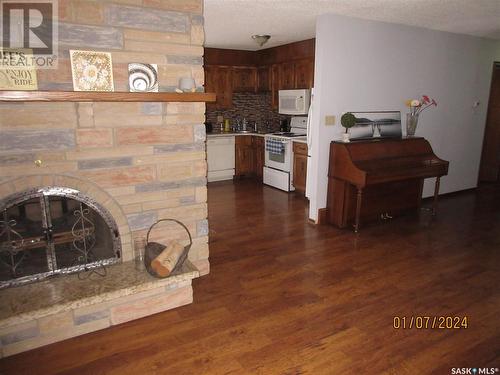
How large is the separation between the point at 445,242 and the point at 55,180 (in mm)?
3659

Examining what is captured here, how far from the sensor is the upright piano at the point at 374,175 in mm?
3943

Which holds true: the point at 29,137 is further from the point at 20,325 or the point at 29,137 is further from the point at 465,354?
the point at 465,354

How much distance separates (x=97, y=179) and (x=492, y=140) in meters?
6.50

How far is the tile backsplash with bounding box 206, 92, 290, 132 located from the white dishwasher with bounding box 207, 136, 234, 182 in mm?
576

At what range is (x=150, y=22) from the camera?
7.88ft

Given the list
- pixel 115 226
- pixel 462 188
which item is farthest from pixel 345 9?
pixel 462 188

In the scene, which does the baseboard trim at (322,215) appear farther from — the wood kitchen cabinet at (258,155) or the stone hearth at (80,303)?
the wood kitchen cabinet at (258,155)

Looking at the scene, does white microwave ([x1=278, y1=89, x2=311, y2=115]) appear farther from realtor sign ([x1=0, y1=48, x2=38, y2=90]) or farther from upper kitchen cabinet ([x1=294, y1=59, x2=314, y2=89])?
realtor sign ([x1=0, y1=48, x2=38, y2=90])

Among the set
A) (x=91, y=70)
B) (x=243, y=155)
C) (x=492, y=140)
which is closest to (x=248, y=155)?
(x=243, y=155)

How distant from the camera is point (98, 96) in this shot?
2182 millimetres

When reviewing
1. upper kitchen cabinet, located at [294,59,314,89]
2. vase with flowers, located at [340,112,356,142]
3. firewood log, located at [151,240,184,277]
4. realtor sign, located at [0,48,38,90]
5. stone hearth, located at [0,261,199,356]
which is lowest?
stone hearth, located at [0,261,199,356]

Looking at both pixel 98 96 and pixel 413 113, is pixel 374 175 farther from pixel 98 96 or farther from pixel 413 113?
pixel 98 96

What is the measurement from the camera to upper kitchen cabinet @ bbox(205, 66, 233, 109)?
6.42 meters
